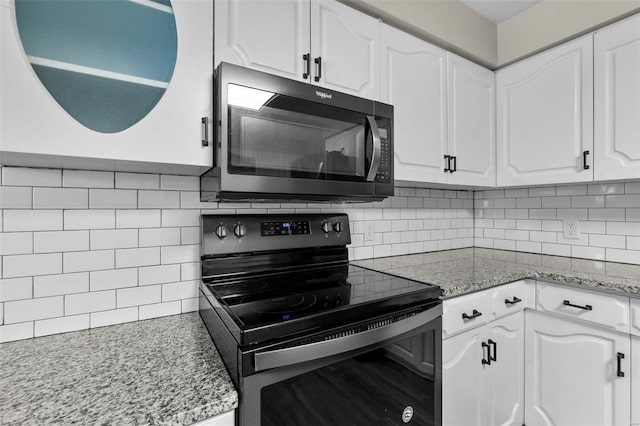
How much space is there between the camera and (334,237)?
60.7 inches

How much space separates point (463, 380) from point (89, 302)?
1.48 m

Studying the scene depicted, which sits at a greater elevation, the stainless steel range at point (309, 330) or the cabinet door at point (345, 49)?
the cabinet door at point (345, 49)

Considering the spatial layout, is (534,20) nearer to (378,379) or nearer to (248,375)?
(378,379)

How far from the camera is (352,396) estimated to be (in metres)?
0.90

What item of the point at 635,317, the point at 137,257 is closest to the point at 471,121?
the point at 635,317

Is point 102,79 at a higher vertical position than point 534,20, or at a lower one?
lower

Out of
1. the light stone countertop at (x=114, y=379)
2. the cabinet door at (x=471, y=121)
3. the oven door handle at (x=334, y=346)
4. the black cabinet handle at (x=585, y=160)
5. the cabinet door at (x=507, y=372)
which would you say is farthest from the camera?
the cabinet door at (x=471, y=121)

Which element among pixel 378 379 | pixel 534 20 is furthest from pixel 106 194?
pixel 534 20

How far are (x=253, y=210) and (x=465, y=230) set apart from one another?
66.9 inches

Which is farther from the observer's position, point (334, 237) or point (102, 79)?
point (334, 237)

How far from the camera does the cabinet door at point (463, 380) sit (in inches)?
49.1

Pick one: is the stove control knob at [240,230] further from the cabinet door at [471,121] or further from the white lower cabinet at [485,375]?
the cabinet door at [471,121]

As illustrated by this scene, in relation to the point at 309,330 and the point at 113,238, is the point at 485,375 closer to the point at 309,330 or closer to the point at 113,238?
the point at 309,330

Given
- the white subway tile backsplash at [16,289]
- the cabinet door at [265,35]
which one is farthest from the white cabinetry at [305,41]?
the white subway tile backsplash at [16,289]
